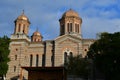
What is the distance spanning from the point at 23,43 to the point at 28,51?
1541 mm

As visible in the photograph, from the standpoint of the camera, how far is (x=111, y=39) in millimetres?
33156

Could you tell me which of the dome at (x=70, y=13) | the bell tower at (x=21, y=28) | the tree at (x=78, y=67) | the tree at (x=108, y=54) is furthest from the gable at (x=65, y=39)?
the tree at (x=108, y=54)

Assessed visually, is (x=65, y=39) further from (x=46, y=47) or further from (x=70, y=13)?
(x=70, y=13)

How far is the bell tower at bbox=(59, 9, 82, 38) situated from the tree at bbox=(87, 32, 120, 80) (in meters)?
11.4

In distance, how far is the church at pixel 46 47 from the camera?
43.0 metres

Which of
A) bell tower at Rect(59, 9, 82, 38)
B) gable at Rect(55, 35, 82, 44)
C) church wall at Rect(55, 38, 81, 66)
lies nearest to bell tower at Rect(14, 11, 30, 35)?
bell tower at Rect(59, 9, 82, 38)

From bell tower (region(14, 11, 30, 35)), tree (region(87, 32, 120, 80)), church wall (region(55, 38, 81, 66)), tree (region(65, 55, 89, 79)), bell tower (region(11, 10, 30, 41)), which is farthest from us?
bell tower (region(14, 11, 30, 35))

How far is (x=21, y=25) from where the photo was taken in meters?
45.9

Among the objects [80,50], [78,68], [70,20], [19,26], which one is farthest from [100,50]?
[19,26]

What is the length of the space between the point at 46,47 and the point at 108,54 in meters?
14.5

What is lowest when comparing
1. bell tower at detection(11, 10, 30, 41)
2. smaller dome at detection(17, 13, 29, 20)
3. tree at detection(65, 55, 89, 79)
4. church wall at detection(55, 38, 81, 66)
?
tree at detection(65, 55, 89, 79)

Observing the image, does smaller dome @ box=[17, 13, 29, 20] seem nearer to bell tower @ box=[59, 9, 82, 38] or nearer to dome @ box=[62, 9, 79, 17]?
bell tower @ box=[59, 9, 82, 38]

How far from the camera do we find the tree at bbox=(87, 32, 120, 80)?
30922 mm

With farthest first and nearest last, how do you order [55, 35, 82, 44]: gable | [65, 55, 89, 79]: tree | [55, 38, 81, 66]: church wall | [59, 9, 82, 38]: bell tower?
[59, 9, 82, 38]: bell tower
[55, 35, 82, 44]: gable
[55, 38, 81, 66]: church wall
[65, 55, 89, 79]: tree
